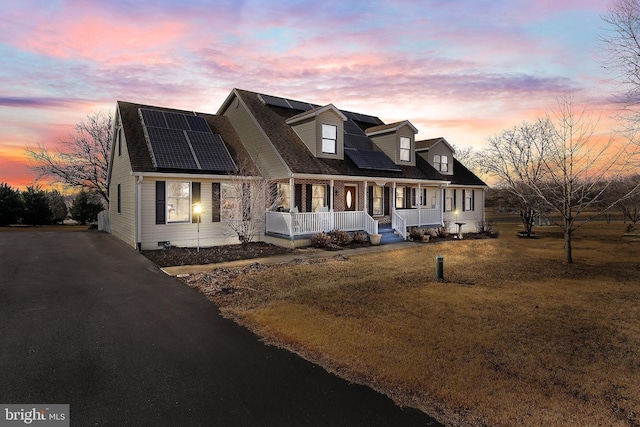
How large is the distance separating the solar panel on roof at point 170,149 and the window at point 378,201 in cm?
1073

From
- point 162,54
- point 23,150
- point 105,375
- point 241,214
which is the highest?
point 162,54

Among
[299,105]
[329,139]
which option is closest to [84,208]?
[299,105]

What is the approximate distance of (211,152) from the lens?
1628 cm

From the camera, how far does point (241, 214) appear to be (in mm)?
14789

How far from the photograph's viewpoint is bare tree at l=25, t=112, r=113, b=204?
2899cm

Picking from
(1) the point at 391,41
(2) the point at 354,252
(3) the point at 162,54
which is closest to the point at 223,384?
(2) the point at 354,252

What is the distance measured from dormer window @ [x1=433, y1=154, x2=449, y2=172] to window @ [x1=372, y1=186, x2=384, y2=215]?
6532mm

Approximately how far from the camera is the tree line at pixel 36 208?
1101 inches

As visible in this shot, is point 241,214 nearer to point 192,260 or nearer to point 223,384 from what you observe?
point 192,260

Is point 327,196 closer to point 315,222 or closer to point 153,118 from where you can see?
point 315,222

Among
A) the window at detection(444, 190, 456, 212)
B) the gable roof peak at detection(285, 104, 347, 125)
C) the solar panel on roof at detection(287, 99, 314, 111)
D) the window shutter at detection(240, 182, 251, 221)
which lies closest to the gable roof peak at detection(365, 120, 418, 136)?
the gable roof peak at detection(285, 104, 347, 125)

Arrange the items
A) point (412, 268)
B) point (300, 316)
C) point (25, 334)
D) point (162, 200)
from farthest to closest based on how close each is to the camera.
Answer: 1. point (162, 200)
2. point (412, 268)
3. point (300, 316)
4. point (25, 334)

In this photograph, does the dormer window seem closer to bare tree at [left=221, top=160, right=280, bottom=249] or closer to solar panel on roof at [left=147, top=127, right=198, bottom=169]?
bare tree at [left=221, top=160, right=280, bottom=249]

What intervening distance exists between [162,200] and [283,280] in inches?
315
